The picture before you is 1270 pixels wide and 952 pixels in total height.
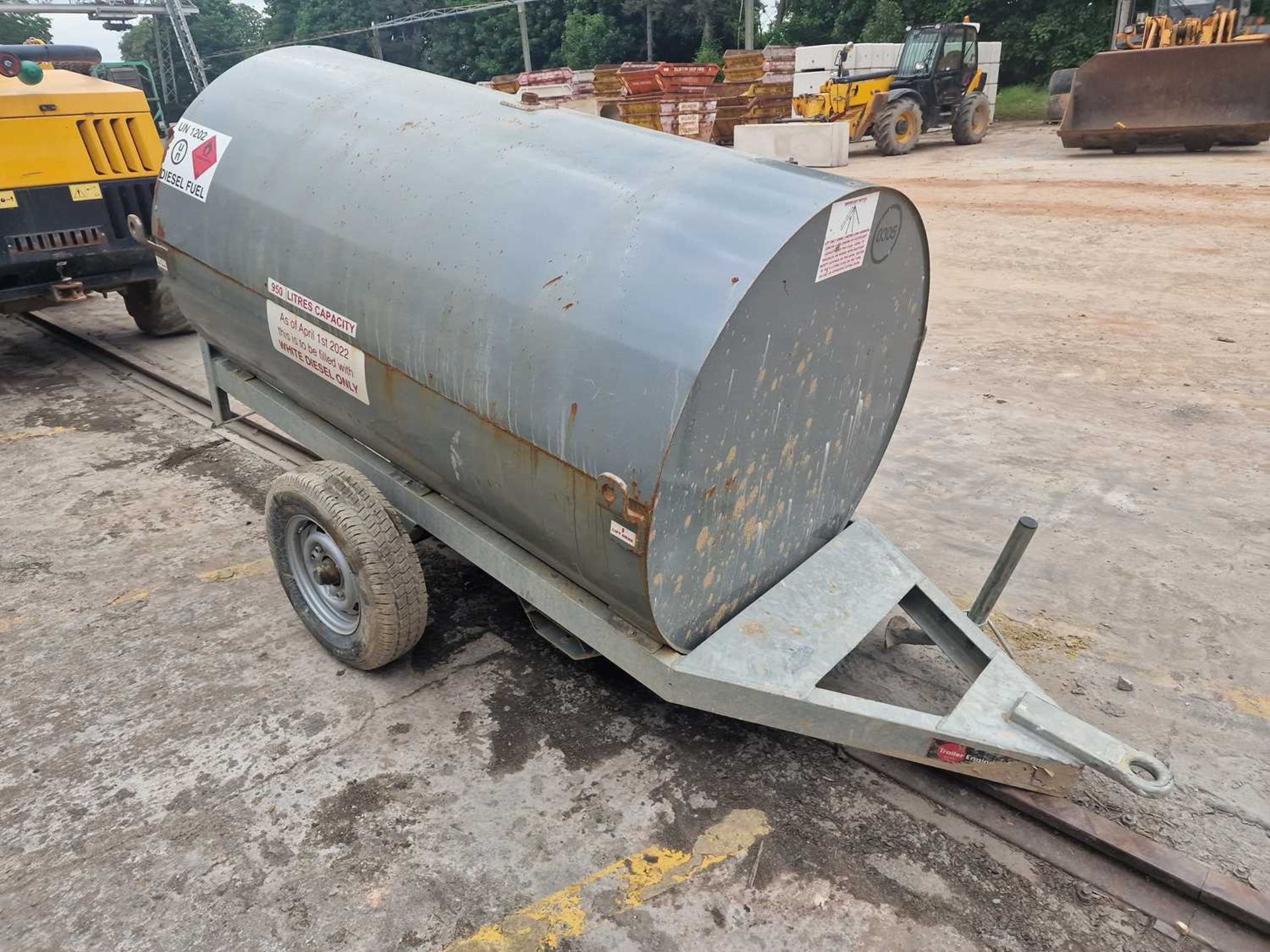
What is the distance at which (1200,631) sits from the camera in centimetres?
360

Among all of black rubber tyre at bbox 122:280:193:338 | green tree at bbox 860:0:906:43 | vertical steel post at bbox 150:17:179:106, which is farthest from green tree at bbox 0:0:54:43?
black rubber tyre at bbox 122:280:193:338

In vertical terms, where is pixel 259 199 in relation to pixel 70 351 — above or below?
above

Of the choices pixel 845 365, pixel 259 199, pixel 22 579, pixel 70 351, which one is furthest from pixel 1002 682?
pixel 70 351

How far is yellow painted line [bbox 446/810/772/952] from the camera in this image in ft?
7.77

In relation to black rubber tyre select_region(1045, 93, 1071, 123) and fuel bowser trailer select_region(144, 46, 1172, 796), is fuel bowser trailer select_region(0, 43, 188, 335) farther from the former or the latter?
black rubber tyre select_region(1045, 93, 1071, 123)

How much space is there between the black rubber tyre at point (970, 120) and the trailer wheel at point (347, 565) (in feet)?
65.3

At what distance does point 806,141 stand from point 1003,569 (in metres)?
15.7

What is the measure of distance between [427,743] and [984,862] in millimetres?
1841

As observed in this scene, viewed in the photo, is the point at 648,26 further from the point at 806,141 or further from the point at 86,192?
the point at 86,192

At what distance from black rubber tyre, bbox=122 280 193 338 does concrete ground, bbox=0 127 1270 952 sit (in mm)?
1767

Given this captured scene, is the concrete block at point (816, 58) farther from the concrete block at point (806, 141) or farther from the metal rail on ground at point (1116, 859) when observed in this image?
the metal rail on ground at point (1116, 859)

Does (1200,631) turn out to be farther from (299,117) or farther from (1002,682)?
(299,117)

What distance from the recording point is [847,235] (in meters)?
2.49

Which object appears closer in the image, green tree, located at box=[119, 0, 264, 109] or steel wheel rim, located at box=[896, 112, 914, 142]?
steel wheel rim, located at box=[896, 112, 914, 142]
